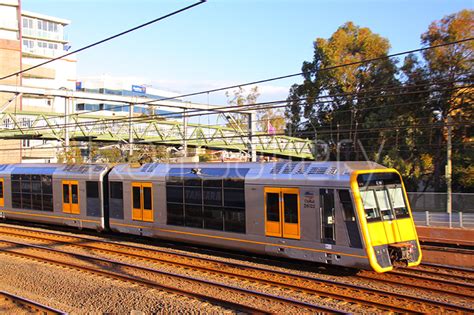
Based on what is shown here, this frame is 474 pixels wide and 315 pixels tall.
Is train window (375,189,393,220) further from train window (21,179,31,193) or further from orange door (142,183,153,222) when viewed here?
train window (21,179,31,193)

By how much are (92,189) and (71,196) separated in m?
1.52

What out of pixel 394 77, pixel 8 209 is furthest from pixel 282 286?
pixel 394 77

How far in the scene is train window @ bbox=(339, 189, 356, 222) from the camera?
12336mm

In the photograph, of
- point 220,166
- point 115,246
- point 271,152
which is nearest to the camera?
point 220,166

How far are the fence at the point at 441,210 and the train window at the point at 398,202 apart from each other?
21.9 feet

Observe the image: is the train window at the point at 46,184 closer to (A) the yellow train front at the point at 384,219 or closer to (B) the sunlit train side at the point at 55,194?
(B) the sunlit train side at the point at 55,194

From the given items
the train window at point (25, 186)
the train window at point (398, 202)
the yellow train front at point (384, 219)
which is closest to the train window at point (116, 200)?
the train window at point (25, 186)

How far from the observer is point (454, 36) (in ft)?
94.2

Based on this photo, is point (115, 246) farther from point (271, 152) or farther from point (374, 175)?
point (271, 152)

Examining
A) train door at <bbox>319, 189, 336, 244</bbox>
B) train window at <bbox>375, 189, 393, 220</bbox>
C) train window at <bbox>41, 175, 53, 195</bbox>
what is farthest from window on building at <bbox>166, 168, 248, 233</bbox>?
train window at <bbox>41, 175, 53, 195</bbox>

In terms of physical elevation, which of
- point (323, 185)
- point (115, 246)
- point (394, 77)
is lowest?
point (115, 246)

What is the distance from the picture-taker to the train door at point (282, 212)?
1345cm

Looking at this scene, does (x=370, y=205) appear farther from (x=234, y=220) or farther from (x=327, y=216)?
(x=234, y=220)

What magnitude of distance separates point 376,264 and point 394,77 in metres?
23.9
